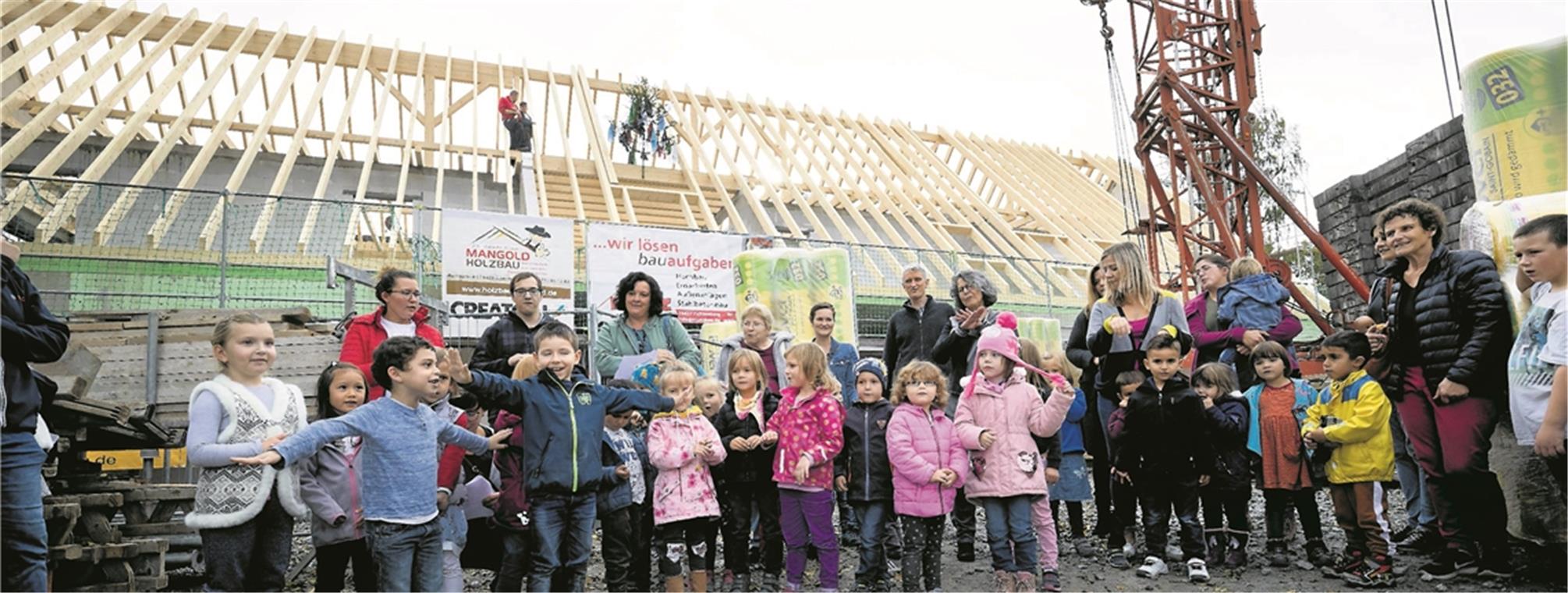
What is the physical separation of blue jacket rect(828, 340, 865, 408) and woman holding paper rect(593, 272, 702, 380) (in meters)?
0.78

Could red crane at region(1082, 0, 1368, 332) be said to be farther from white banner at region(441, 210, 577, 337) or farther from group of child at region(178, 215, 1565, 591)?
group of child at region(178, 215, 1565, 591)

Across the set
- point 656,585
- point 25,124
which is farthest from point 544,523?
point 25,124

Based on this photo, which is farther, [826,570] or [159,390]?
[159,390]

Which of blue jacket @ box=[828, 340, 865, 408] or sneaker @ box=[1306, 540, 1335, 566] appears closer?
sneaker @ box=[1306, 540, 1335, 566]

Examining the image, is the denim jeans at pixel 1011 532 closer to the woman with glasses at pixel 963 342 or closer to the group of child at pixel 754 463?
the group of child at pixel 754 463

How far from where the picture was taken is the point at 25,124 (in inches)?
476

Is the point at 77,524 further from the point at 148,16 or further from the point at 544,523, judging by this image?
the point at 148,16

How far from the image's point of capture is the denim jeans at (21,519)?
2.96 meters

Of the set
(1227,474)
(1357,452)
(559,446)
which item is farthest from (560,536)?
(1357,452)

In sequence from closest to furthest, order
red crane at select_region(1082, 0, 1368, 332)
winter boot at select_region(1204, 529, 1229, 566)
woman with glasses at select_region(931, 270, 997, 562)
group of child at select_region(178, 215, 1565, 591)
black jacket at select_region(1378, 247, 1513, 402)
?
group of child at select_region(178, 215, 1565, 591) < black jacket at select_region(1378, 247, 1513, 402) < winter boot at select_region(1204, 529, 1229, 566) < woman with glasses at select_region(931, 270, 997, 562) < red crane at select_region(1082, 0, 1368, 332)

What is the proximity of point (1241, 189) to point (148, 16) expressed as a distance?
51.8 feet

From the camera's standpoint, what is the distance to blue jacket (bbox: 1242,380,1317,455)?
4668 millimetres

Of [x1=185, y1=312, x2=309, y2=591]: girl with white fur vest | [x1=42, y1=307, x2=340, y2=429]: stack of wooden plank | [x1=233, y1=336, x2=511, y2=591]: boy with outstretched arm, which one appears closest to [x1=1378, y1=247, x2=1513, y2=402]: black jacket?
[x1=233, y1=336, x2=511, y2=591]: boy with outstretched arm

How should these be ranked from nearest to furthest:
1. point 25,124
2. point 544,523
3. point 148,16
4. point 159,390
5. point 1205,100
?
point 544,523
point 159,390
point 25,124
point 148,16
point 1205,100
